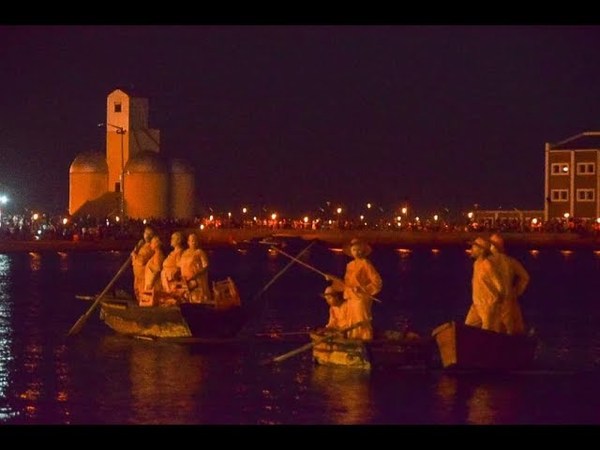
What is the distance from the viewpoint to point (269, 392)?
22078mm

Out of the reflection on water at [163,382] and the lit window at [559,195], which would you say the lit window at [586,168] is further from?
the reflection on water at [163,382]

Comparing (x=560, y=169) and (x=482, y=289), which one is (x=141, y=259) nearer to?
(x=482, y=289)

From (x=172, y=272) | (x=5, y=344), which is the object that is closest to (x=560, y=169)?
(x=172, y=272)

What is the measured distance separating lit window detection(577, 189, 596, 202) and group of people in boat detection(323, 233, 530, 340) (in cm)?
8431

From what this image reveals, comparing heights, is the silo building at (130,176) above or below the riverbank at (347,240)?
above

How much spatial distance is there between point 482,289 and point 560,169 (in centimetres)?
8579

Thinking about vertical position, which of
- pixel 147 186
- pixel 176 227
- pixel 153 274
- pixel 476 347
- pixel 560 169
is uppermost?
pixel 560 169

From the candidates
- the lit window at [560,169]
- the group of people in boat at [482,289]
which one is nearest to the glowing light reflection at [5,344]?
the group of people in boat at [482,289]

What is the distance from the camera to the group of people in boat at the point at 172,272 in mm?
27984

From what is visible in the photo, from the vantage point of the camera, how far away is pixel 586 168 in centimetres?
10475

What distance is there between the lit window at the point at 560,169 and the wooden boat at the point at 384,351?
8453 centimetres

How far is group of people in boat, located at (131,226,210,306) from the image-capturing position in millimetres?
27984

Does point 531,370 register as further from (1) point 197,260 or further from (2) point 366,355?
(1) point 197,260

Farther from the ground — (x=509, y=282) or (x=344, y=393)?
(x=509, y=282)
